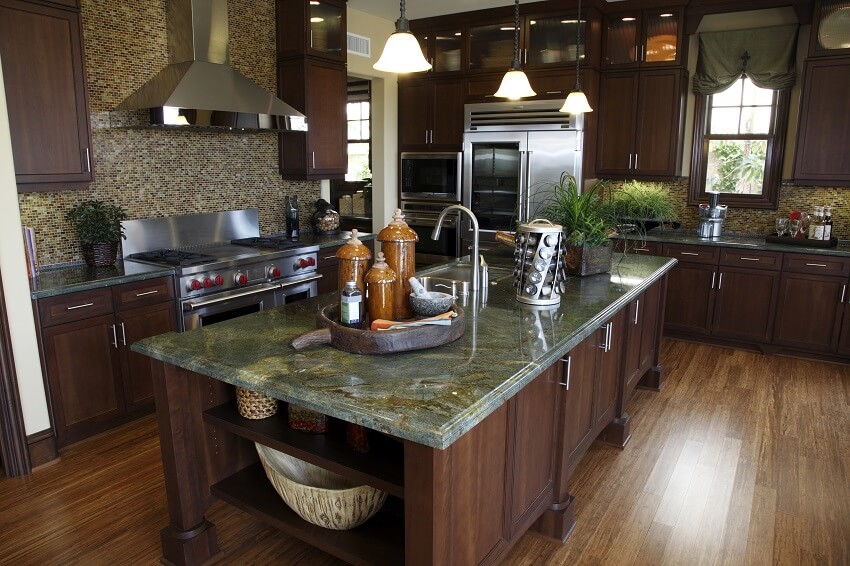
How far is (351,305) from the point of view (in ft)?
6.71

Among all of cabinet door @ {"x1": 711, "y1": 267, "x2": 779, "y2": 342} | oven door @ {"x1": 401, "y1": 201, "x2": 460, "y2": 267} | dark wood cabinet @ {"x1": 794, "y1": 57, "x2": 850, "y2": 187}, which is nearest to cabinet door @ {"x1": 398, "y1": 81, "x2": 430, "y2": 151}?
oven door @ {"x1": 401, "y1": 201, "x2": 460, "y2": 267}

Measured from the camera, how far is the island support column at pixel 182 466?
212 cm

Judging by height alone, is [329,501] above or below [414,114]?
below

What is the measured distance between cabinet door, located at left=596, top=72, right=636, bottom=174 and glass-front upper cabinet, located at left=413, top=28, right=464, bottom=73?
140 cm

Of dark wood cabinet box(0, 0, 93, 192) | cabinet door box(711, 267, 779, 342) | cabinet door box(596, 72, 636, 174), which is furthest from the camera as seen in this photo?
cabinet door box(596, 72, 636, 174)

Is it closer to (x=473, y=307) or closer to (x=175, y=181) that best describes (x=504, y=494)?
(x=473, y=307)

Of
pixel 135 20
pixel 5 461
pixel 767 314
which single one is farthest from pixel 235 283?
pixel 767 314

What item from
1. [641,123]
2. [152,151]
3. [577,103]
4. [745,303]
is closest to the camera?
[577,103]

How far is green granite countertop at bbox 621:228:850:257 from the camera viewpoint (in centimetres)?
462

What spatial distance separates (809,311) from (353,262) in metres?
4.20

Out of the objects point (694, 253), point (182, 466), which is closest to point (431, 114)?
point (694, 253)

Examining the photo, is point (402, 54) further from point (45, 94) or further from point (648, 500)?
point (648, 500)

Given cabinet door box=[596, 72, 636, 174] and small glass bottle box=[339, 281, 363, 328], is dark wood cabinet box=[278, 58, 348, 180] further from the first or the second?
small glass bottle box=[339, 281, 363, 328]

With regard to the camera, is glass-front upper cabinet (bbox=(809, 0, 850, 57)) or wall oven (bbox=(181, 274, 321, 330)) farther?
glass-front upper cabinet (bbox=(809, 0, 850, 57))
